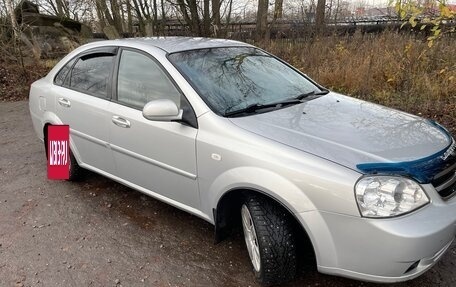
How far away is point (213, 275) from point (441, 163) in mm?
1659

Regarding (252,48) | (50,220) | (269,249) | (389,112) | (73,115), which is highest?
(252,48)

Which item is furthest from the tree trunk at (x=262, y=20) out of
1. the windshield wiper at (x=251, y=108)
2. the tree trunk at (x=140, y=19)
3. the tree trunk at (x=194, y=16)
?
the windshield wiper at (x=251, y=108)

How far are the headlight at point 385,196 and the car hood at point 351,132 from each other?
0.38 ft

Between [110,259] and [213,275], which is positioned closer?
[213,275]

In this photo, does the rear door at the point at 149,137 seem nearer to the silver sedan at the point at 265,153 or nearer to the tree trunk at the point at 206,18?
the silver sedan at the point at 265,153

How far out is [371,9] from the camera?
10.7 m

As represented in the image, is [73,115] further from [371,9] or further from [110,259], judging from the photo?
[371,9]

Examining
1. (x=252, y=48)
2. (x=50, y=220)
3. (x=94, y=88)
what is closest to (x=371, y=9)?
(x=252, y=48)

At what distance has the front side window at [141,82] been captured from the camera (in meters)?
3.14

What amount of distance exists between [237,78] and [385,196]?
5.18ft

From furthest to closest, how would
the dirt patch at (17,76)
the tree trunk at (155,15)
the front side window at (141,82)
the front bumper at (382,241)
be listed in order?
1. the tree trunk at (155,15)
2. the dirt patch at (17,76)
3. the front side window at (141,82)
4. the front bumper at (382,241)

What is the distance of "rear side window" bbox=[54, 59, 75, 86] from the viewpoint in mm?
4203

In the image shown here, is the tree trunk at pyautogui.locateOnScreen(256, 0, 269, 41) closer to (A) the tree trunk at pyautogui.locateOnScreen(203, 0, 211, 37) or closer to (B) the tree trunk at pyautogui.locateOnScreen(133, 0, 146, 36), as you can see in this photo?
(A) the tree trunk at pyautogui.locateOnScreen(203, 0, 211, 37)

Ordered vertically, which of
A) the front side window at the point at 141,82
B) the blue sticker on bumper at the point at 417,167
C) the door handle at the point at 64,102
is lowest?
the door handle at the point at 64,102
